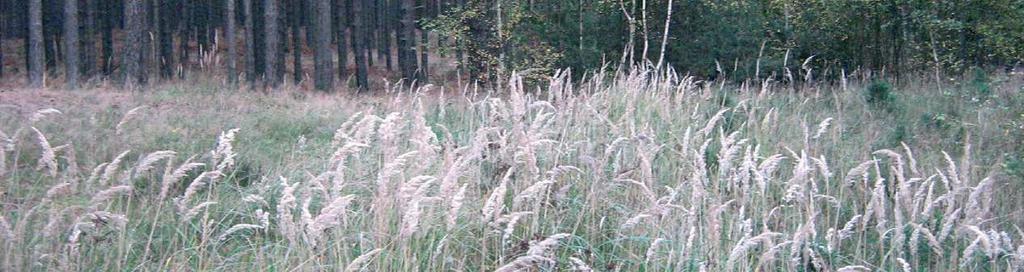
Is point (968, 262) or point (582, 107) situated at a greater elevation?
point (582, 107)

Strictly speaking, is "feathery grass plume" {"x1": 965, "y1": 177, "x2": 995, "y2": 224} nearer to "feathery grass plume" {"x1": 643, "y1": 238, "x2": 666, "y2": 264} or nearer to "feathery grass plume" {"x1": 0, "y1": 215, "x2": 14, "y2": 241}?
"feathery grass plume" {"x1": 643, "y1": 238, "x2": 666, "y2": 264}

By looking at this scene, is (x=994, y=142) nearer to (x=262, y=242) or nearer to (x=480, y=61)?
(x=262, y=242)

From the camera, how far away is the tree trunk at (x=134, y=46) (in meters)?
19.6

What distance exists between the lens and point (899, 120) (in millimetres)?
11156

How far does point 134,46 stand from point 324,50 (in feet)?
12.6

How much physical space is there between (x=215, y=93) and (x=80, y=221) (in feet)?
37.3

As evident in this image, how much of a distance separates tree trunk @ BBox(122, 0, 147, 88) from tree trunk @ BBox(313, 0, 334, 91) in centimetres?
358

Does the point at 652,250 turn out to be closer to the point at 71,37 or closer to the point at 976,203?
the point at 976,203

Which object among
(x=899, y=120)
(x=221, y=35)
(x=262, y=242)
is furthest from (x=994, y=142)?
(x=221, y=35)

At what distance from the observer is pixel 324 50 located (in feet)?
72.5

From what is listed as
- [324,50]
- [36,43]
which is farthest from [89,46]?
[324,50]

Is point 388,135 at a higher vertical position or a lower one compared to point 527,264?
higher

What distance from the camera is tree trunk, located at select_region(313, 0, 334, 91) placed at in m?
22.0

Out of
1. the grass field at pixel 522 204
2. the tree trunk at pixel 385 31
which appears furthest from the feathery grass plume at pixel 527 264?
the tree trunk at pixel 385 31
